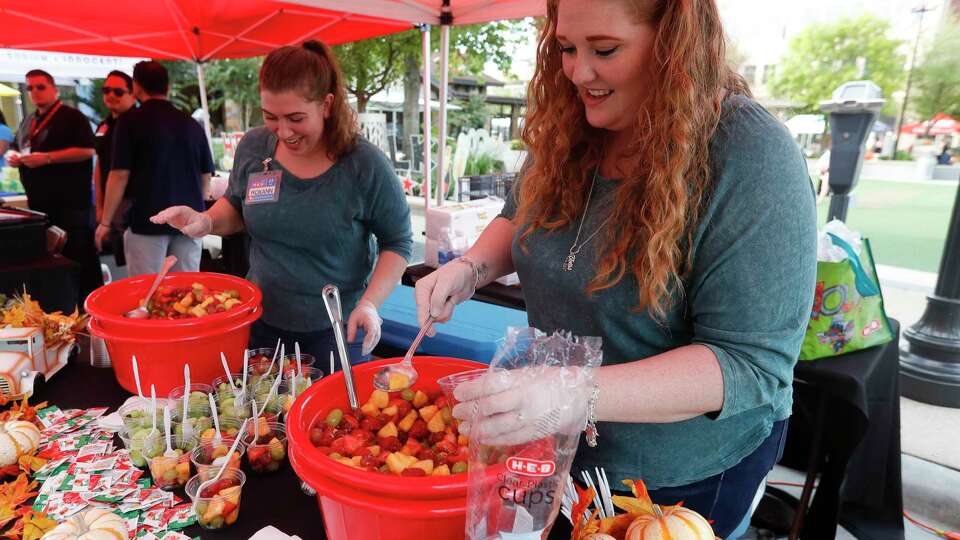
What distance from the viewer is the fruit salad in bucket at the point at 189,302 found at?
161 centimetres

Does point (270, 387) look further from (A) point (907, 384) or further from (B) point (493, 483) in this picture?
(A) point (907, 384)

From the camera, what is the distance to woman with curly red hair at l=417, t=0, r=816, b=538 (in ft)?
3.01

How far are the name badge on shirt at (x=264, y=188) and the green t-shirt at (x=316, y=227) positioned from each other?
0.02 metres

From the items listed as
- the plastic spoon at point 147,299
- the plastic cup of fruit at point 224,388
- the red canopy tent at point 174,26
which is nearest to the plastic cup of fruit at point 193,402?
the plastic cup of fruit at point 224,388

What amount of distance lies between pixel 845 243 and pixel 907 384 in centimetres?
224

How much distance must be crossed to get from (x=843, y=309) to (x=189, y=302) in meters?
2.29

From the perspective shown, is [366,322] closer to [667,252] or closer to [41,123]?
[667,252]

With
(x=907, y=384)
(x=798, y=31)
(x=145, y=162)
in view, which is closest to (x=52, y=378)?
(x=145, y=162)

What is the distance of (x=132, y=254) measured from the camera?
410cm

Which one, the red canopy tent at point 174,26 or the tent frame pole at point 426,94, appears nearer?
the tent frame pole at point 426,94

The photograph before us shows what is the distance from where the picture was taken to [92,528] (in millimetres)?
954

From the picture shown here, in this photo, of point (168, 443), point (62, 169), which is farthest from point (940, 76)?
point (62, 169)

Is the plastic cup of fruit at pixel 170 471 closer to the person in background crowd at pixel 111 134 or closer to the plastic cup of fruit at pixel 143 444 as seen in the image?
the plastic cup of fruit at pixel 143 444

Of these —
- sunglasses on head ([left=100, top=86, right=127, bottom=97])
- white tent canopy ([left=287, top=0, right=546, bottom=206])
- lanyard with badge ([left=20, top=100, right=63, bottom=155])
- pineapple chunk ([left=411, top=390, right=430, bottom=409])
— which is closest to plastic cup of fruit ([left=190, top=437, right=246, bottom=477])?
pineapple chunk ([left=411, top=390, right=430, bottom=409])
